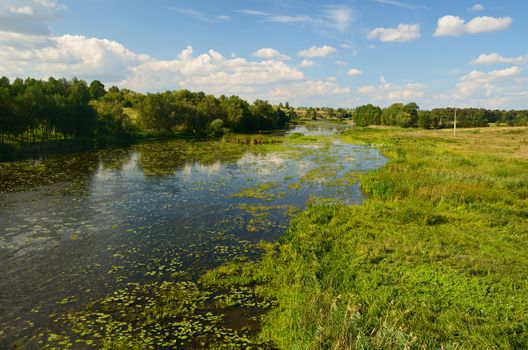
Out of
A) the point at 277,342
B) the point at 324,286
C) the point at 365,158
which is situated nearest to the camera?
the point at 277,342

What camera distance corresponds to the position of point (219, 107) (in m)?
116

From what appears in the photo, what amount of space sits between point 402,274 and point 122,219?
18968 mm

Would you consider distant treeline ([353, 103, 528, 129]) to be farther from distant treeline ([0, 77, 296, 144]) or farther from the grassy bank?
A: the grassy bank

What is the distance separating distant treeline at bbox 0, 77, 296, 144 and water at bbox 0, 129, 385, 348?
38.8 feet

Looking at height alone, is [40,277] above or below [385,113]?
below

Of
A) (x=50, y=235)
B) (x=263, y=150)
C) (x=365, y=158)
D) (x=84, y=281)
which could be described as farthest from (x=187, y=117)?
(x=84, y=281)

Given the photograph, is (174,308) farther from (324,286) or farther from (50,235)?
(50,235)

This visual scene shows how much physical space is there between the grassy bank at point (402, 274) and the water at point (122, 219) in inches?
144

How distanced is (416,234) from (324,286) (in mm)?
8759

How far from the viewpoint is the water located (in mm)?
15586

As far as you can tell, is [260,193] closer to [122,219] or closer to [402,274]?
[122,219]

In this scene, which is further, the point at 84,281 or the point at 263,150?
the point at 263,150

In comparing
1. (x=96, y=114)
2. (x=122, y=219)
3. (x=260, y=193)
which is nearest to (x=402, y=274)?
(x=122, y=219)

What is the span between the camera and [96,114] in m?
73.1
